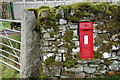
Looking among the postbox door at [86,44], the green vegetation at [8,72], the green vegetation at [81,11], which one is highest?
the green vegetation at [81,11]

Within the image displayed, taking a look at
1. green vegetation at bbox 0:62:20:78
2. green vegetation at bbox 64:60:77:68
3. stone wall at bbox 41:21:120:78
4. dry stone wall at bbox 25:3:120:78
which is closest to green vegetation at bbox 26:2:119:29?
dry stone wall at bbox 25:3:120:78

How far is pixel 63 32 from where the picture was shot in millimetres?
3588

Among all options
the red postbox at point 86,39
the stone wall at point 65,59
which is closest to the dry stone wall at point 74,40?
the stone wall at point 65,59

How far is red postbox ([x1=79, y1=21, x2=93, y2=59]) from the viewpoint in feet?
11.6

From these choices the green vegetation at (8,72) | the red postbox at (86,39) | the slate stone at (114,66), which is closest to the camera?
the red postbox at (86,39)

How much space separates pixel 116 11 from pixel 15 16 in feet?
17.1

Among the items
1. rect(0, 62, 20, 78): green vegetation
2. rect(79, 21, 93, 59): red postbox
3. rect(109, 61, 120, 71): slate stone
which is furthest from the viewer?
rect(0, 62, 20, 78): green vegetation

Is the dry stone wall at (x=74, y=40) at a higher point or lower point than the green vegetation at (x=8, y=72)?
higher

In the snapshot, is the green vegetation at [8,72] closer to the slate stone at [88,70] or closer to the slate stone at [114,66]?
the slate stone at [88,70]

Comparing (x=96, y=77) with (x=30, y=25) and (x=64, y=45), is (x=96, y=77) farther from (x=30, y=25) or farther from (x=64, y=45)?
(x=30, y=25)

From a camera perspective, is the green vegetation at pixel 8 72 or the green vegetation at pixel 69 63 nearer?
the green vegetation at pixel 69 63

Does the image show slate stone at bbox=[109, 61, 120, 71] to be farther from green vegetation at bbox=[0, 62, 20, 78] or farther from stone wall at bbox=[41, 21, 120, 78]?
green vegetation at bbox=[0, 62, 20, 78]

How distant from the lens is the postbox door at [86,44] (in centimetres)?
355

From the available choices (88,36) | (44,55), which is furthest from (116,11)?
(44,55)
